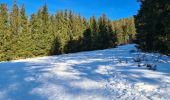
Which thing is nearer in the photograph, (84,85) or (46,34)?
(84,85)

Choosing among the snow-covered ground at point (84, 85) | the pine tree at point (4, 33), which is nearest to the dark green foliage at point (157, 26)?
the snow-covered ground at point (84, 85)

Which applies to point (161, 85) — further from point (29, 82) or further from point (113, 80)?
point (29, 82)

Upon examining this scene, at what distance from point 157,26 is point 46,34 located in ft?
154

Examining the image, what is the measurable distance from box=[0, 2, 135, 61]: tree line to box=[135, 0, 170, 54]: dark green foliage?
3290 cm

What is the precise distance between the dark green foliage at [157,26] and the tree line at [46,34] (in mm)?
32900

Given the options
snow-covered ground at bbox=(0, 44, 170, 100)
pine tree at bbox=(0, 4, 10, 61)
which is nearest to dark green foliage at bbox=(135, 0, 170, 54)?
snow-covered ground at bbox=(0, 44, 170, 100)

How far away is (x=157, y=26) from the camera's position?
83.1 feet

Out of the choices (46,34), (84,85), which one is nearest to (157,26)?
(84,85)

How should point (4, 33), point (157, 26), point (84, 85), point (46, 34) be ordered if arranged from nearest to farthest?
point (84, 85), point (157, 26), point (4, 33), point (46, 34)

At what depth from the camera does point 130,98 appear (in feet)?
31.1

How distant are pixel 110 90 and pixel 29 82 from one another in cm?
406

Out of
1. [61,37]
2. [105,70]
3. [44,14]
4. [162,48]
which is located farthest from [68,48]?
[105,70]

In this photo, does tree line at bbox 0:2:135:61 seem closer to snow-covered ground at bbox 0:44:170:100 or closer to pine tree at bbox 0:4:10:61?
pine tree at bbox 0:4:10:61

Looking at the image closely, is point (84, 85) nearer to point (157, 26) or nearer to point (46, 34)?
point (157, 26)
